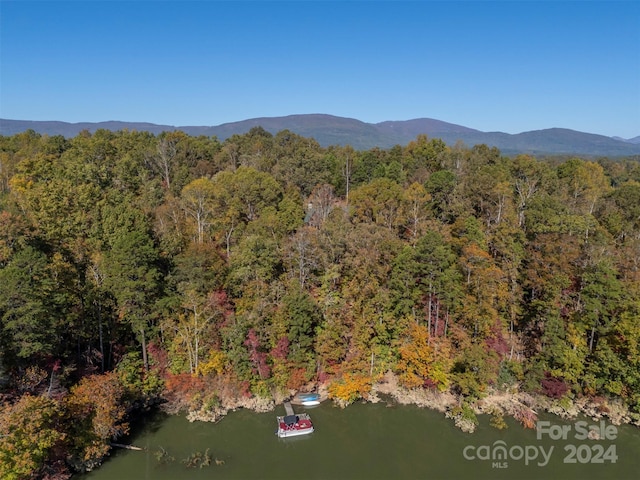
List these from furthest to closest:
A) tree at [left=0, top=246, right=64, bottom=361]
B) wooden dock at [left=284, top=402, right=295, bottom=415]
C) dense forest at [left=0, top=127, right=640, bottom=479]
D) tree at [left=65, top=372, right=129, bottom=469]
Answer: wooden dock at [left=284, top=402, right=295, bottom=415] → dense forest at [left=0, top=127, right=640, bottom=479] → tree at [left=65, top=372, right=129, bottom=469] → tree at [left=0, top=246, right=64, bottom=361]

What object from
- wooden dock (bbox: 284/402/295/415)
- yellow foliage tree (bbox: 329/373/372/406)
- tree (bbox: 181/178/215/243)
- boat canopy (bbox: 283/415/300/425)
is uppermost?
tree (bbox: 181/178/215/243)

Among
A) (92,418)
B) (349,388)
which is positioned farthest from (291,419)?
(92,418)

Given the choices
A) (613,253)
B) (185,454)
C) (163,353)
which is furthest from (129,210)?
(613,253)

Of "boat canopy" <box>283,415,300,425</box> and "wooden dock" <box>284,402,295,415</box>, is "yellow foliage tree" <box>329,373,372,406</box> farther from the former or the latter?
"boat canopy" <box>283,415,300,425</box>

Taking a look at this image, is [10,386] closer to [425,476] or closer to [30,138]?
[425,476]

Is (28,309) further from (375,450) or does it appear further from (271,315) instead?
(375,450)

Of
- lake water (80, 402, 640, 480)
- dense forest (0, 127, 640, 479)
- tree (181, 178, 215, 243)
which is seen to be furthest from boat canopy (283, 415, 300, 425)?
tree (181, 178, 215, 243)
